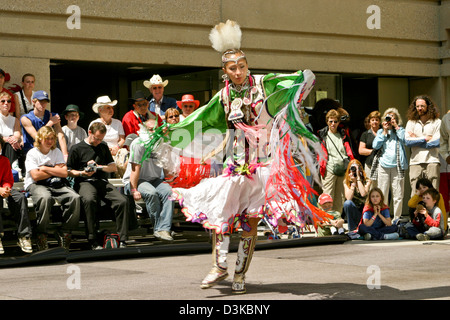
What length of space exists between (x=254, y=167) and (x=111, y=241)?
374 centimetres

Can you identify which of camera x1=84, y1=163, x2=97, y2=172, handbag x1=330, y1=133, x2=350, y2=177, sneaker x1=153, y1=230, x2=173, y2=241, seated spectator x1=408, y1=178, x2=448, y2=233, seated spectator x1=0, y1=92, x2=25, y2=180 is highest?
seated spectator x1=0, y1=92, x2=25, y2=180

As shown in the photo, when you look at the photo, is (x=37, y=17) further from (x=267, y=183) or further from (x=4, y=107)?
(x=267, y=183)

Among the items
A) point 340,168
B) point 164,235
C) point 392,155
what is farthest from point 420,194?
point 164,235

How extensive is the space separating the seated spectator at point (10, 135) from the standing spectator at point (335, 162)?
4.48 metres

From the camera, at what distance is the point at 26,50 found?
40.5ft

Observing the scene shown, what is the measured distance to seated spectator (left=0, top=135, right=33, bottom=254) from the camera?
953 centimetres

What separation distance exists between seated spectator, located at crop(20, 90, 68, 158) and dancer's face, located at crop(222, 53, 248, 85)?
176 inches

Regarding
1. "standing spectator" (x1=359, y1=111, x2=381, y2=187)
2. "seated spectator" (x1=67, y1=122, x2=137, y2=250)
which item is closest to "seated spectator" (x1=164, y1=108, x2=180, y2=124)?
"seated spectator" (x1=67, y1=122, x2=137, y2=250)

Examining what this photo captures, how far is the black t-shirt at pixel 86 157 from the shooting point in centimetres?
1047

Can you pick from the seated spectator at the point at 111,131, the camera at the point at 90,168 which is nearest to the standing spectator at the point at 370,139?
the seated spectator at the point at 111,131

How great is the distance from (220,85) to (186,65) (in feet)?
2.57

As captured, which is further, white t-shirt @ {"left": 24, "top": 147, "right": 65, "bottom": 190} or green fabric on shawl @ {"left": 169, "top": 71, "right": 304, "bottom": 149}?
white t-shirt @ {"left": 24, "top": 147, "right": 65, "bottom": 190}

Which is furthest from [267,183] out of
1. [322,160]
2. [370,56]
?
[370,56]

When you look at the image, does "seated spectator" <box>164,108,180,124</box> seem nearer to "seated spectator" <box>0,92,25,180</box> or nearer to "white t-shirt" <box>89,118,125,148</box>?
"white t-shirt" <box>89,118,125,148</box>
